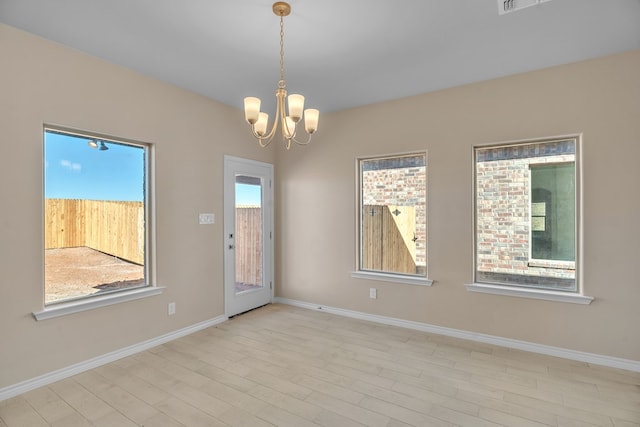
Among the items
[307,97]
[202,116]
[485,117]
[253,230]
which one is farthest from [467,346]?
[202,116]

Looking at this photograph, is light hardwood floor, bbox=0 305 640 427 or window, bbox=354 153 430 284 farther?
window, bbox=354 153 430 284

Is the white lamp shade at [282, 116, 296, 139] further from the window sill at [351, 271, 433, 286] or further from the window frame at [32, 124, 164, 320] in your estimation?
the window sill at [351, 271, 433, 286]

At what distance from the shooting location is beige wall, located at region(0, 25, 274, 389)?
2.38m

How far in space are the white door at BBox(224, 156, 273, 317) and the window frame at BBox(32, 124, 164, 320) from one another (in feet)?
2.98

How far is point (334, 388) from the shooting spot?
8.15ft

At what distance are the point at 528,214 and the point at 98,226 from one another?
4.21 meters

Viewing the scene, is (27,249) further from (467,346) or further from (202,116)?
(467,346)

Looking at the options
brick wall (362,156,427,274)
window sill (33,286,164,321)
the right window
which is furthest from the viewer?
brick wall (362,156,427,274)

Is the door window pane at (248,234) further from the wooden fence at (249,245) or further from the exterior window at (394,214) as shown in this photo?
the exterior window at (394,214)

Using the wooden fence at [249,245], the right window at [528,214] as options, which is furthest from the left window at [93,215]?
the right window at [528,214]

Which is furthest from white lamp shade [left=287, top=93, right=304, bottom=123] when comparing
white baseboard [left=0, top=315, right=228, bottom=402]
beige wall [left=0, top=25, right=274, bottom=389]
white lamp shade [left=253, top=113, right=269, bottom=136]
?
white baseboard [left=0, top=315, right=228, bottom=402]

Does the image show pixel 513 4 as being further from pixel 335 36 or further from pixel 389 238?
pixel 389 238

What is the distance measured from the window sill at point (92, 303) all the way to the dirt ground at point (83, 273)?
0.30ft

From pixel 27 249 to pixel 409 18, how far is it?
11.1 feet
